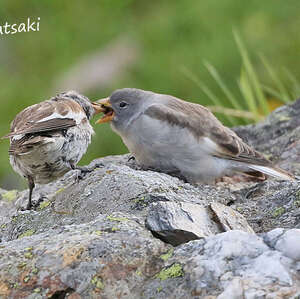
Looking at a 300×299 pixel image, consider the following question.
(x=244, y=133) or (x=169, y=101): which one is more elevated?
(x=169, y=101)

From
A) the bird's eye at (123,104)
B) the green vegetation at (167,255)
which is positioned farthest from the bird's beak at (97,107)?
the green vegetation at (167,255)

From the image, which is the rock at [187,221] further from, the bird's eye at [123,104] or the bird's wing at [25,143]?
the bird's eye at [123,104]

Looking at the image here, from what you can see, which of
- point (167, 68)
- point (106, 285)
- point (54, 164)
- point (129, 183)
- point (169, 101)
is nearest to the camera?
point (106, 285)

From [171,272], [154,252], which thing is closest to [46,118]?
[154,252]

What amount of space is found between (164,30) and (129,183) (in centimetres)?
659

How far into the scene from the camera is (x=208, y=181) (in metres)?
5.74

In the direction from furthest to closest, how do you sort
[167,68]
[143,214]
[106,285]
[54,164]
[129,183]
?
[167,68] → [54,164] → [129,183] → [143,214] → [106,285]

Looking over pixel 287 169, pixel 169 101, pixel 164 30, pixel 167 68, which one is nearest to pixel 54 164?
pixel 169 101

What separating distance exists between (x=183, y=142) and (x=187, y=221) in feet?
6.99

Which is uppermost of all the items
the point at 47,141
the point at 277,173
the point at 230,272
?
the point at 47,141

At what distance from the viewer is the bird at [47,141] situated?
17.2ft

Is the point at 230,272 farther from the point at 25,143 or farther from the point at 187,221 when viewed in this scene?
the point at 25,143

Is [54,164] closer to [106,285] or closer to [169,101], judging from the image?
[169,101]

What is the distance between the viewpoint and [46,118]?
5.40 m
